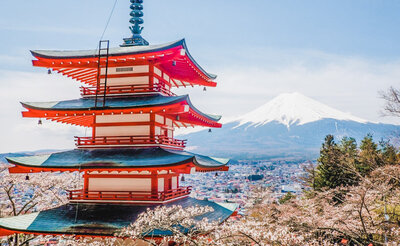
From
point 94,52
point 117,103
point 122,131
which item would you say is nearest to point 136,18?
point 94,52

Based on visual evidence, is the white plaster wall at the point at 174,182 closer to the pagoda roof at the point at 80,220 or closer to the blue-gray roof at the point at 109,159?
the pagoda roof at the point at 80,220

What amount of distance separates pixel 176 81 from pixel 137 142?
458 cm

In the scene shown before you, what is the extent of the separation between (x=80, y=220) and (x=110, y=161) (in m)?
1.92

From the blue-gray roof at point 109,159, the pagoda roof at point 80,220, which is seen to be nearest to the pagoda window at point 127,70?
the blue-gray roof at point 109,159

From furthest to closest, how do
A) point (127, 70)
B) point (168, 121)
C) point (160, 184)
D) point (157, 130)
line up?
1. point (168, 121)
2. point (127, 70)
3. point (157, 130)
4. point (160, 184)

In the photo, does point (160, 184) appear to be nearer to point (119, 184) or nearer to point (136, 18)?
point (119, 184)

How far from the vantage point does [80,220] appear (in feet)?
30.5

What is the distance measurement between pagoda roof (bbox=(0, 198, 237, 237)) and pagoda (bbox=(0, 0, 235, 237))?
0.03 m

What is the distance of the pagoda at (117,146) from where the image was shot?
9.35m

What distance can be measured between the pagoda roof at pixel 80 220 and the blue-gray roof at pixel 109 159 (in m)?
1.44

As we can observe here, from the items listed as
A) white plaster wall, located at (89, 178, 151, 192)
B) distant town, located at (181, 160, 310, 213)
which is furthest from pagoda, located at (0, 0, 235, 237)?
distant town, located at (181, 160, 310, 213)

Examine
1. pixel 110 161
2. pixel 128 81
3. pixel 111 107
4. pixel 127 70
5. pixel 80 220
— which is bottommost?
pixel 80 220

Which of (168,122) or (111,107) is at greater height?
(111,107)

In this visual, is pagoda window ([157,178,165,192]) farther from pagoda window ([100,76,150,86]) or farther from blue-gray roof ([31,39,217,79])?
blue-gray roof ([31,39,217,79])
